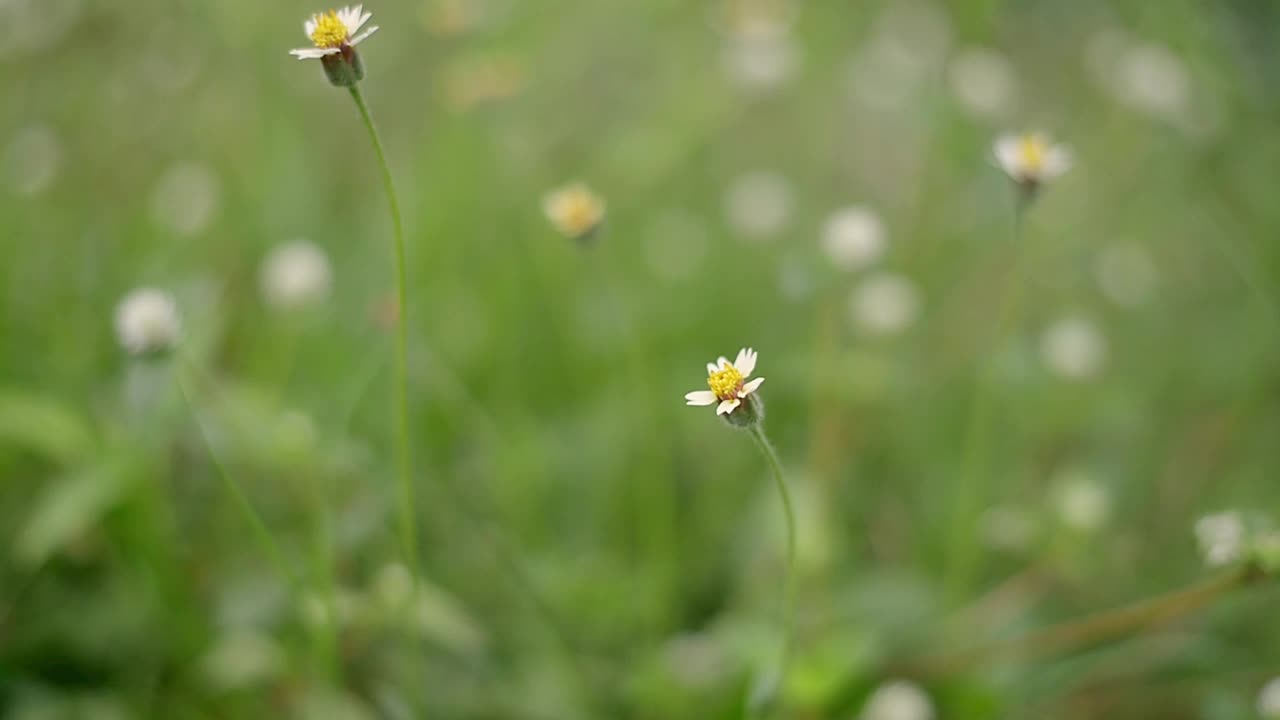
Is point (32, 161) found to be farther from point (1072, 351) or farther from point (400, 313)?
point (1072, 351)

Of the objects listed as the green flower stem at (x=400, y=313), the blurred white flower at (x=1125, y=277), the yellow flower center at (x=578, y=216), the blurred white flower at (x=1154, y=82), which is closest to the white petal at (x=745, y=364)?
the green flower stem at (x=400, y=313)

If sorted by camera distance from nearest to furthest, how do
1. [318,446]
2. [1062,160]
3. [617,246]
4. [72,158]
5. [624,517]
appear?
[1062,160] → [318,446] → [624,517] → [617,246] → [72,158]

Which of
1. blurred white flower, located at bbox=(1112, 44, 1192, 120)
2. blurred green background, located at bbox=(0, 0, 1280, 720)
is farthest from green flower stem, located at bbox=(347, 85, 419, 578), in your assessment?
blurred white flower, located at bbox=(1112, 44, 1192, 120)

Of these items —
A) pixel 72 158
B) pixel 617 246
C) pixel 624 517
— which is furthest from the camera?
pixel 72 158

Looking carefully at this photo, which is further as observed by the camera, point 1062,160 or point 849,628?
point 849,628

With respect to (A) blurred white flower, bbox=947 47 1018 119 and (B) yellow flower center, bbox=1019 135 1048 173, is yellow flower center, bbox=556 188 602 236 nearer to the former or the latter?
(B) yellow flower center, bbox=1019 135 1048 173

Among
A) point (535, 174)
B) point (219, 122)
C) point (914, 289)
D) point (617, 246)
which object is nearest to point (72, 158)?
point (219, 122)

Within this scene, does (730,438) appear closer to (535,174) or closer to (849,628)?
(849,628)

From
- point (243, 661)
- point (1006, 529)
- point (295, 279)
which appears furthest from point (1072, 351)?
point (243, 661)
